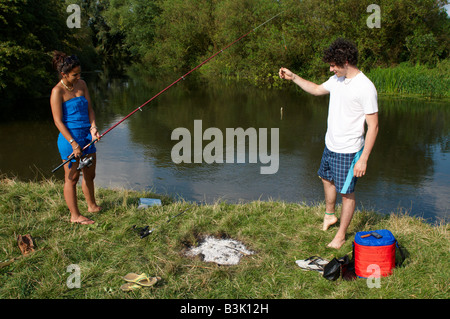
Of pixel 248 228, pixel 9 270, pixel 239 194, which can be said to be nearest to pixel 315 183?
pixel 239 194

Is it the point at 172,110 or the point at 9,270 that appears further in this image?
the point at 172,110

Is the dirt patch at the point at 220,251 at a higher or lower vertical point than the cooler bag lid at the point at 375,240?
lower

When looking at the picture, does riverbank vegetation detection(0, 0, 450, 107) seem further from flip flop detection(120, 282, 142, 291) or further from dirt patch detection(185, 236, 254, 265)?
flip flop detection(120, 282, 142, 291)

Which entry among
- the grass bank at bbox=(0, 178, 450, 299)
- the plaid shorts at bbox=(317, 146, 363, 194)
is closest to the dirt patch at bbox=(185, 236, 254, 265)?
the grass bank at bbox=(0, 178, 450, 299)

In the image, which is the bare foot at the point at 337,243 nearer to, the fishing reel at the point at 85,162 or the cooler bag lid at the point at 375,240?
the cooler bag lid at the point at 375,240

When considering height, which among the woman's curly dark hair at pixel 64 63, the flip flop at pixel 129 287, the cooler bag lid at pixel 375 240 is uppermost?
the woman's curly dark hair at pixel 64 63

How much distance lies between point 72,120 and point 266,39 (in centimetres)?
2107

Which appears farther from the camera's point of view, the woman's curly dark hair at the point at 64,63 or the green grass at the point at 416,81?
the green grass at the point at 416,81

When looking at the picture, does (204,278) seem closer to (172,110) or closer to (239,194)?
(239,194)

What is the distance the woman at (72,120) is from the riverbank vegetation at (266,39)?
406cm

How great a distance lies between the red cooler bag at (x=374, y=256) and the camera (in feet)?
10.7

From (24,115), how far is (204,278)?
43.3 ft

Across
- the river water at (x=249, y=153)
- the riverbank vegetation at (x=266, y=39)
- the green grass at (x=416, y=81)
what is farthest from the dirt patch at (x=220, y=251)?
the green grass at (x=416, y=81)
